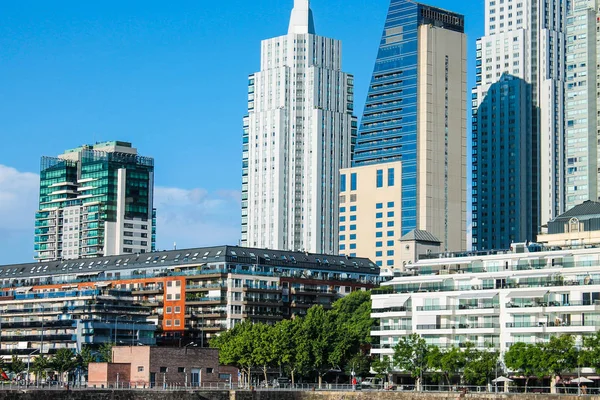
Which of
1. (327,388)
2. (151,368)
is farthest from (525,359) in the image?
(151,368)

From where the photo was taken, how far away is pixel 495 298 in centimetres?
14362

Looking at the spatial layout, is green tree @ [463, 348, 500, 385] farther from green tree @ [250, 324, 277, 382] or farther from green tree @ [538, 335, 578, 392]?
green tree @ [250, 324, 277, 382]

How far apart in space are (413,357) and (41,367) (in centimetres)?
5341

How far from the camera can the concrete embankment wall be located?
119875 mm

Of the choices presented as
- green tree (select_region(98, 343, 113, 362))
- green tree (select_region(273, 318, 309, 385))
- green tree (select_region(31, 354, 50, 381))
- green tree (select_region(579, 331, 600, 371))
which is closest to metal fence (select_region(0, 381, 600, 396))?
green tree (select_region(579, 331, 600, 371))

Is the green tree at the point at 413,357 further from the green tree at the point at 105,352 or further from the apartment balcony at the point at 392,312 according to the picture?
Answer: the green tree at the point at 105,352

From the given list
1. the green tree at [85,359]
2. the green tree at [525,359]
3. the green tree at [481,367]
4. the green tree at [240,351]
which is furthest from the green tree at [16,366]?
the green tree at [525,359]

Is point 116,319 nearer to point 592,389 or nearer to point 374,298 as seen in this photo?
point 374,298

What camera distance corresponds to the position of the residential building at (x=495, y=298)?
450 feet

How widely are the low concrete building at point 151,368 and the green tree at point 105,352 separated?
18.4m

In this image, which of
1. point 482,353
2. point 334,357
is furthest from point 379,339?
point 482,353

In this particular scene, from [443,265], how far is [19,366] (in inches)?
2426

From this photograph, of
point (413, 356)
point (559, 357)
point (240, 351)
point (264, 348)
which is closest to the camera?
point (559, 357)

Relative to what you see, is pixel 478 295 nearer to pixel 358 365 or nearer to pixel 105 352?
pixel 358 365
